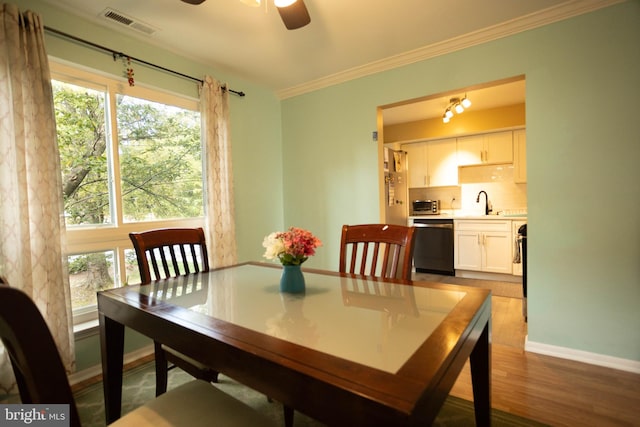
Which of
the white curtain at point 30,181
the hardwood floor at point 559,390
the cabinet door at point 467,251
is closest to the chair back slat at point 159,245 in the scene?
the white curtain at point 30,181

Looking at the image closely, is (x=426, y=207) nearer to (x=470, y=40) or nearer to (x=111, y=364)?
(x=470, y=40)

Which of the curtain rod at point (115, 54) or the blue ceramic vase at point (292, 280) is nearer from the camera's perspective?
the blue ceramic vase at point (292, 280)

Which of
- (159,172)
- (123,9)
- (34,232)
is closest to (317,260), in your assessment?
(159,172)

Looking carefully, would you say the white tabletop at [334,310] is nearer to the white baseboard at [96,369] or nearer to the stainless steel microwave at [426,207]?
the white baseboard at [96,369]

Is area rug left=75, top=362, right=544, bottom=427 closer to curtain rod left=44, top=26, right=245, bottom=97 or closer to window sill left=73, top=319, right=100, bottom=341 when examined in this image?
window sill left=73, top=319, right=100, bottom=341

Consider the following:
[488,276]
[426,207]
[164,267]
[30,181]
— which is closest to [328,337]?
[164,267]

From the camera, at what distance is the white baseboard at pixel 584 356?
2.04 metres

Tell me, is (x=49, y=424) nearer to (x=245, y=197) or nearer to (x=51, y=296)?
(x=51, y=296)

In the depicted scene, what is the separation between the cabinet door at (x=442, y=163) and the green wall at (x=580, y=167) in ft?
7.85

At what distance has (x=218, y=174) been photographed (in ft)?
9.30

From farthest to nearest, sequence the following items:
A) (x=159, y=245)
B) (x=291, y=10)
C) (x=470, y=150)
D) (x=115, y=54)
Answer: (x=470, y=150)
(x=115, y=54)
(x=159, y=245)
(x=291, y=10)

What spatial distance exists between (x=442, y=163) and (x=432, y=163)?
0.15m

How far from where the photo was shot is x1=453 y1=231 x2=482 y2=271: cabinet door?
4410 millimetres

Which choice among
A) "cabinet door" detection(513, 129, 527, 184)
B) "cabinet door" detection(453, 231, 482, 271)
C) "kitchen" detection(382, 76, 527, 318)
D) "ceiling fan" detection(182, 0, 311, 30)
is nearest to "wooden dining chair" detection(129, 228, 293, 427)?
"ceiling fan" detection(182, 0, 311, 30)
